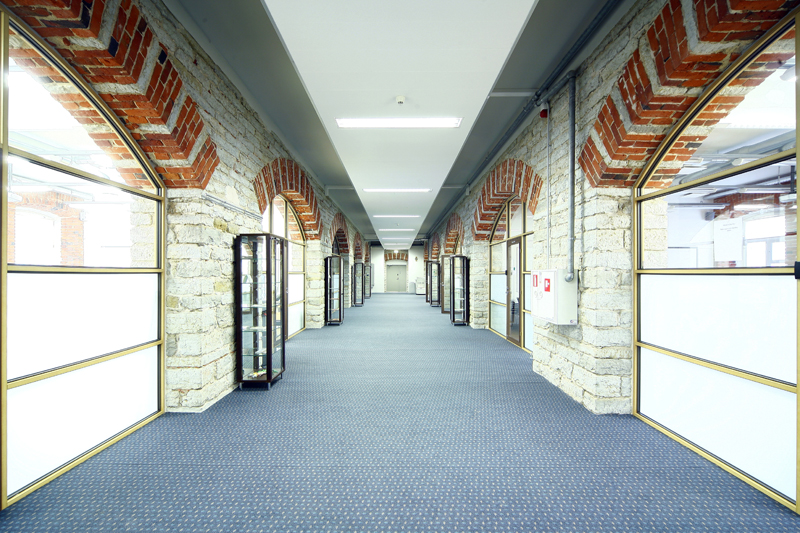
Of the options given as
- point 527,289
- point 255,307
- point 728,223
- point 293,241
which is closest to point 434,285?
point 293,241

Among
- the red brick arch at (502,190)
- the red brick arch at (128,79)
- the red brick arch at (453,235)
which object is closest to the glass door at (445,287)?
the red brick arch at (453,235)

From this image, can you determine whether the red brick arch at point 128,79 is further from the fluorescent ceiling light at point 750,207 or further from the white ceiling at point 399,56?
the fluorescent ceiling light at point 750,207

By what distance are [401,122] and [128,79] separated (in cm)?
235

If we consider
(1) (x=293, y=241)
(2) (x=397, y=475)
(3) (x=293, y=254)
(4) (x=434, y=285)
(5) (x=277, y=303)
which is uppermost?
(1) (x=293, y=241)

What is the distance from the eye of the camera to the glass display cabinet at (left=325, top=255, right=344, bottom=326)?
27.7 ft

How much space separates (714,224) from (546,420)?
1.93 metres

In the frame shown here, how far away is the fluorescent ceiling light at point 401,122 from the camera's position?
3.84 m

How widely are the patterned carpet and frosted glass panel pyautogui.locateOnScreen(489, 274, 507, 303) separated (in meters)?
3.66

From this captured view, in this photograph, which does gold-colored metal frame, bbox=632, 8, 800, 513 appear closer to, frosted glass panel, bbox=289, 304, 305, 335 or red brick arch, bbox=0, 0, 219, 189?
red brick arch, bbox=0, 0, 219, 189

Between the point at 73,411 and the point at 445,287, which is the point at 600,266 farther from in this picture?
the point at 445,287

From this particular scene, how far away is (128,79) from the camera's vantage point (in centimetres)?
246

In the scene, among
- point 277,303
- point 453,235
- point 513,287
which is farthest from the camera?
point 453,235

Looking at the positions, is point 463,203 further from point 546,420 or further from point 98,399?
point 98,399

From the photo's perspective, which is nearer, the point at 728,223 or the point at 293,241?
the point at 728,223
